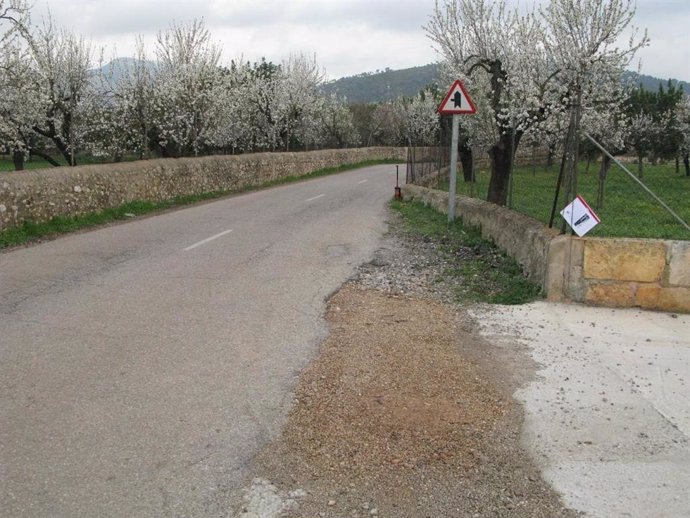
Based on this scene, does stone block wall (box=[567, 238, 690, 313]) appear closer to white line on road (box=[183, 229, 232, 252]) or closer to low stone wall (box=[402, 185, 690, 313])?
low stone wall (box=[402, 185, 690, 313])

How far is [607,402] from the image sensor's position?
4555 millimetres

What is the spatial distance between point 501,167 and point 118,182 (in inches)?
386

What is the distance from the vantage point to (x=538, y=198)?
1150cm

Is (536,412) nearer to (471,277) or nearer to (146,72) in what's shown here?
(471,277)

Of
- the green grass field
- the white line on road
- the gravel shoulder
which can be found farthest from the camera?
the white line on road

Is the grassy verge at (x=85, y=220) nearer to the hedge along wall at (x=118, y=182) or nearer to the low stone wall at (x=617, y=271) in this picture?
the hedge along wall at (x=118, y=182)

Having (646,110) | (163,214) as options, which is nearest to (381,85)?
(646,110)

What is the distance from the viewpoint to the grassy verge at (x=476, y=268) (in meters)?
7.55

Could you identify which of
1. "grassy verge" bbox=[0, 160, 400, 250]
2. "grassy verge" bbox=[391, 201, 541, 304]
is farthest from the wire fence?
"grassy verge" bbox=[0, 160, 400, 250]

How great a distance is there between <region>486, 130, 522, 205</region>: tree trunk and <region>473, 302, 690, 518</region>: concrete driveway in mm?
10243

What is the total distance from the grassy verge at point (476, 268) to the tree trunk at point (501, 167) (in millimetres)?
3980

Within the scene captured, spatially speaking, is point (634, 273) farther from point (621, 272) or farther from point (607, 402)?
point (607, 402)

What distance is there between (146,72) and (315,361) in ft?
83.5

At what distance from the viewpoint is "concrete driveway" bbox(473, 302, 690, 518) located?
11.4ft
